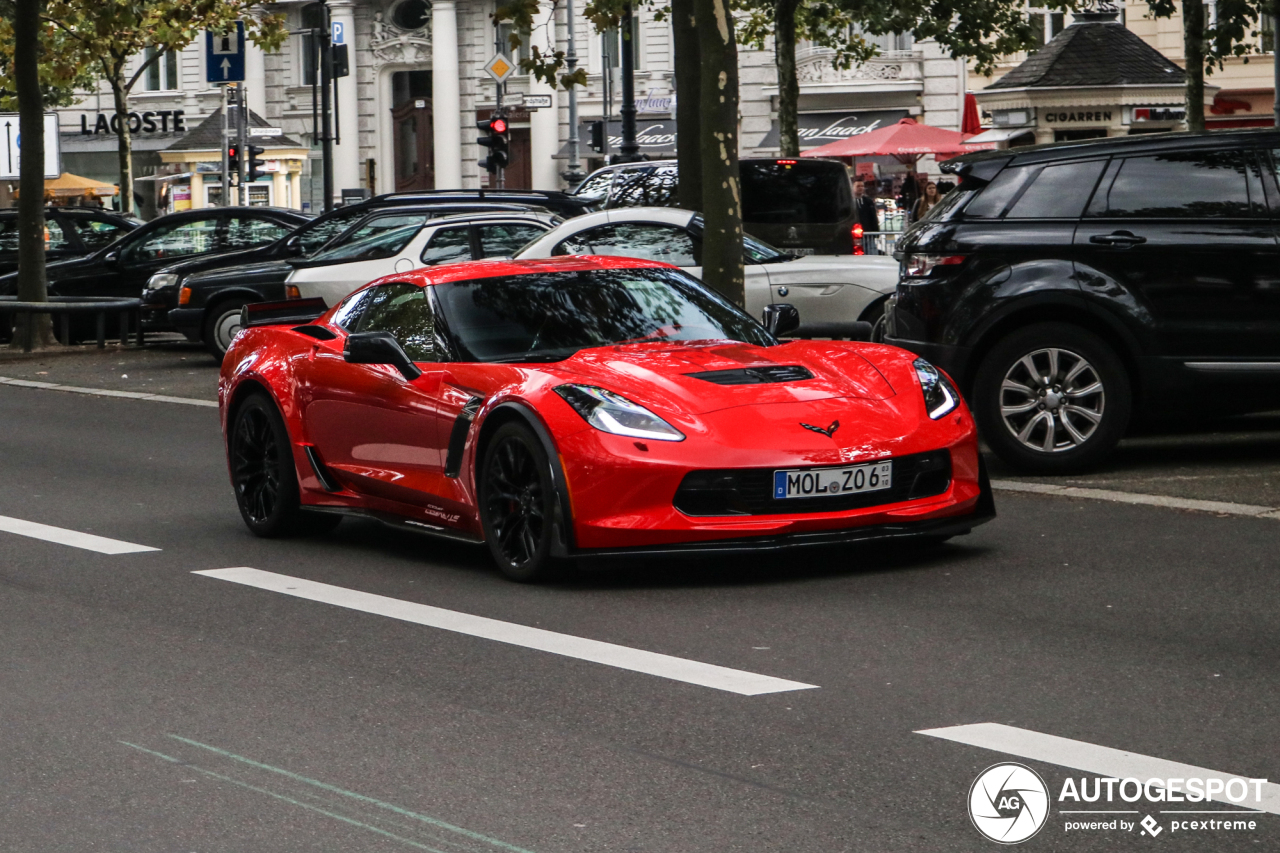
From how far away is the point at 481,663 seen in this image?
6543mm

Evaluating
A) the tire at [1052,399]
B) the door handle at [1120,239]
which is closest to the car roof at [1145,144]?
the door handle at [1120,239]

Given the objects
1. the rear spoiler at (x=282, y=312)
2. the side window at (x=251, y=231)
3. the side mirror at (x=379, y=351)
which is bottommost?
the side mirror at (x=379, y=351)

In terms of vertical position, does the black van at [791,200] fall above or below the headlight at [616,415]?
above

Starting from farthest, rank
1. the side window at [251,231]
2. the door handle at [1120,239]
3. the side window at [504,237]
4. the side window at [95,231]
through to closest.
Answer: the side window at [95,231] < the side window at [251,231] < the side window at [504,237] < the door handle at [1120,239]

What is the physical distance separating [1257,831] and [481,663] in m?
2.80

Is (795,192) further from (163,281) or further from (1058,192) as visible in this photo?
(1058,192)

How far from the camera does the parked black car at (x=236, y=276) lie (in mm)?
20859

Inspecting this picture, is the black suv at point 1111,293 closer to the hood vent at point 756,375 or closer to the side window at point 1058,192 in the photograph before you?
the side window at point 1058,192

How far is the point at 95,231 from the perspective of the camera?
1098 inches

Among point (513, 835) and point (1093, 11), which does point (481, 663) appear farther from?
point (1093, 11)

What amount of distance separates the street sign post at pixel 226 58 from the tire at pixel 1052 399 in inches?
704

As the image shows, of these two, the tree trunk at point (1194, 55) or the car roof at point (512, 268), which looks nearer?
the car roof at point (512, 268)

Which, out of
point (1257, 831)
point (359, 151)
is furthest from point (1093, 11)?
point (1257, 831)

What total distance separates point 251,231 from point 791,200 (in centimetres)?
691
